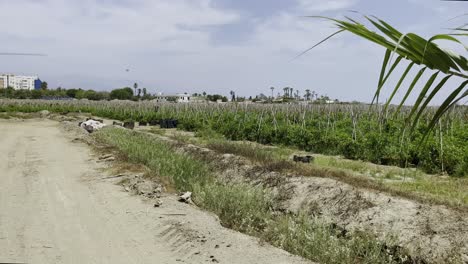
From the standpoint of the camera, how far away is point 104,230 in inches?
289

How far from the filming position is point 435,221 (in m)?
7.35

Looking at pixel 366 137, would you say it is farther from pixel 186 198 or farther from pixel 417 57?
pixel 417 57

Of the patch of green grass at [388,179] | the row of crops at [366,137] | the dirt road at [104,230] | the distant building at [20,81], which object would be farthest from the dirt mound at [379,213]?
the distant building at [20,81]

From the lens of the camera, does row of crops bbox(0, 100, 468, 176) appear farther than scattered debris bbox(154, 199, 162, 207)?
Yes

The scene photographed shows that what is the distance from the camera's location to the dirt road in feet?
20.2

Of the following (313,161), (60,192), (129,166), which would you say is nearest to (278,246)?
(60,192)

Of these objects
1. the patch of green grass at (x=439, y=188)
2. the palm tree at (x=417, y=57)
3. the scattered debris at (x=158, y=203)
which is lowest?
the scattered debris at (x=158, y=203)

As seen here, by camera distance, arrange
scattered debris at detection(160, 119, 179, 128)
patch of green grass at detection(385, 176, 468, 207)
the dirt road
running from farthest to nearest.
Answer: scattered debris at detection(160, 119, 179, 128) → patch of green grass at detection(385, 176, 468, 207) → the dirt road

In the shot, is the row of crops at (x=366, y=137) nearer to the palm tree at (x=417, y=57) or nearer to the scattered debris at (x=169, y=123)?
the scattered debris at (x=169, y=123)

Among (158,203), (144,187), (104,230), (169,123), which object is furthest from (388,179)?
(169,123)

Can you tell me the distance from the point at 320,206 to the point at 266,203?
107 centimetres

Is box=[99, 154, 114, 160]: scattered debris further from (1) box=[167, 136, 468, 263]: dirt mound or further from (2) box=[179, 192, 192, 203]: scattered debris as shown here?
(2) box=[179, 192, 192, 203]: scattered debris

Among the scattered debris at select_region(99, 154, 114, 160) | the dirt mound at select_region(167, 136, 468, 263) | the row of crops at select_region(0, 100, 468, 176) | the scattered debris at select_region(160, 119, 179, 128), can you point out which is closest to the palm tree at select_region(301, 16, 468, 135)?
the row of crops at select_region(0, 100, 468, 176)

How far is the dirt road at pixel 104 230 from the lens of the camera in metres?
6.15
